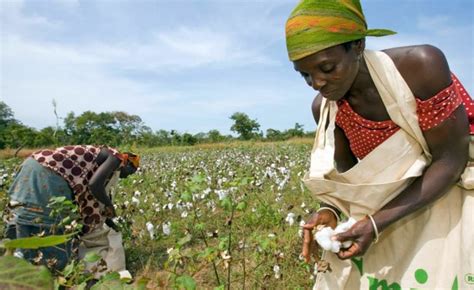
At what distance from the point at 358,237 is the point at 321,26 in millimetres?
589

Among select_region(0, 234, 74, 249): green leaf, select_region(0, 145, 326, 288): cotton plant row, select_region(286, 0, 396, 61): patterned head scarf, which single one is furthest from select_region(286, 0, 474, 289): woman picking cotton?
select_region(0, 234, 74, 249): green leaf

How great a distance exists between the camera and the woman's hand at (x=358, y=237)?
1229 mm

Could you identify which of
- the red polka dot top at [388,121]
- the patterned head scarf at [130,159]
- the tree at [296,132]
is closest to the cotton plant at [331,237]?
the red polka dot top at [388,121]

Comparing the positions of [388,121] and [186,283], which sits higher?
[388,121]

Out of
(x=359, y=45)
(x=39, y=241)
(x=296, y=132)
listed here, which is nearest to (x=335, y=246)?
(x=359, y=45)

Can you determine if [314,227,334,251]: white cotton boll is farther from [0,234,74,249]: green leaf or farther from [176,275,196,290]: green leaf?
[0,234,74,249]: green leaf

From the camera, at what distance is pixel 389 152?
1.26 m

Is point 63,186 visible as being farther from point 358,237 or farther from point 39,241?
point 39,241

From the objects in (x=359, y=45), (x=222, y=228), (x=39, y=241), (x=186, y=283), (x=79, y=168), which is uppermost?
(x=359, y=45)

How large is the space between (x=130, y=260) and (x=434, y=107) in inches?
116

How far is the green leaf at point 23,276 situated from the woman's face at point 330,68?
0.97 metres

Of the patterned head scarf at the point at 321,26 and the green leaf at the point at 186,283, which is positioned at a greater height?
the patterned head scarf at the point at 321,26

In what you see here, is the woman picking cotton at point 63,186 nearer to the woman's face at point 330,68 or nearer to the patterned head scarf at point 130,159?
the patterned head scarf at point 130,159

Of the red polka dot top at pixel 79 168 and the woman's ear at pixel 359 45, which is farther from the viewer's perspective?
the red polka dot top at pixel 79 168
